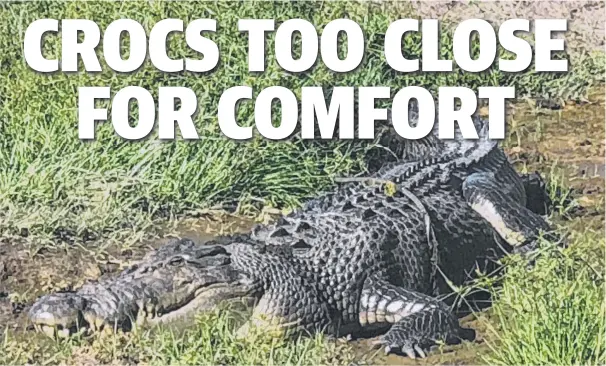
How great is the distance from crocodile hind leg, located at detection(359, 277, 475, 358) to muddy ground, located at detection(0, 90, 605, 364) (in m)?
0.05

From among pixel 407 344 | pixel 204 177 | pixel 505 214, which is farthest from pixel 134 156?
pixel 407 344

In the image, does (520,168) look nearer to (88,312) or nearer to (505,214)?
(505,214)

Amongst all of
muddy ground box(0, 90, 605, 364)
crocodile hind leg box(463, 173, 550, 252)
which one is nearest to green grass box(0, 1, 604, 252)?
muddy ground box(0, 90, 605, 364)

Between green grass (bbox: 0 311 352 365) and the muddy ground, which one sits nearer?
green grass (bbox: 0 311 352 365)

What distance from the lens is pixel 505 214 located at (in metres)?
4.96


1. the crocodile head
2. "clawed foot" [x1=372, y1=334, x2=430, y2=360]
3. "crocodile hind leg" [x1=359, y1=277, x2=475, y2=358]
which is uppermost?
the crocodile head

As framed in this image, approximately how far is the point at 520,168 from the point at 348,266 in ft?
5.21

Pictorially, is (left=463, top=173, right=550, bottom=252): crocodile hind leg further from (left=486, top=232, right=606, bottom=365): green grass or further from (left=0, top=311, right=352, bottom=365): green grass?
(left=0, top=311, right=352, bottom=365): green grass

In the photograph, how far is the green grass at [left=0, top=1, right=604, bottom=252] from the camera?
5055 mm

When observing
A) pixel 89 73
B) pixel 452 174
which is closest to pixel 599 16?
pixel 452 174

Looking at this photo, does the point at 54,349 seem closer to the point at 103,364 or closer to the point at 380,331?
the point at 103,364

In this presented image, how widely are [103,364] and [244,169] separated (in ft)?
4.97

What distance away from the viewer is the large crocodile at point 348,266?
4.12m

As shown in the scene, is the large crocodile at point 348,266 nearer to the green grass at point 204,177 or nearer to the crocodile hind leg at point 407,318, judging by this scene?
the crocodile hind leg at point 407,318
